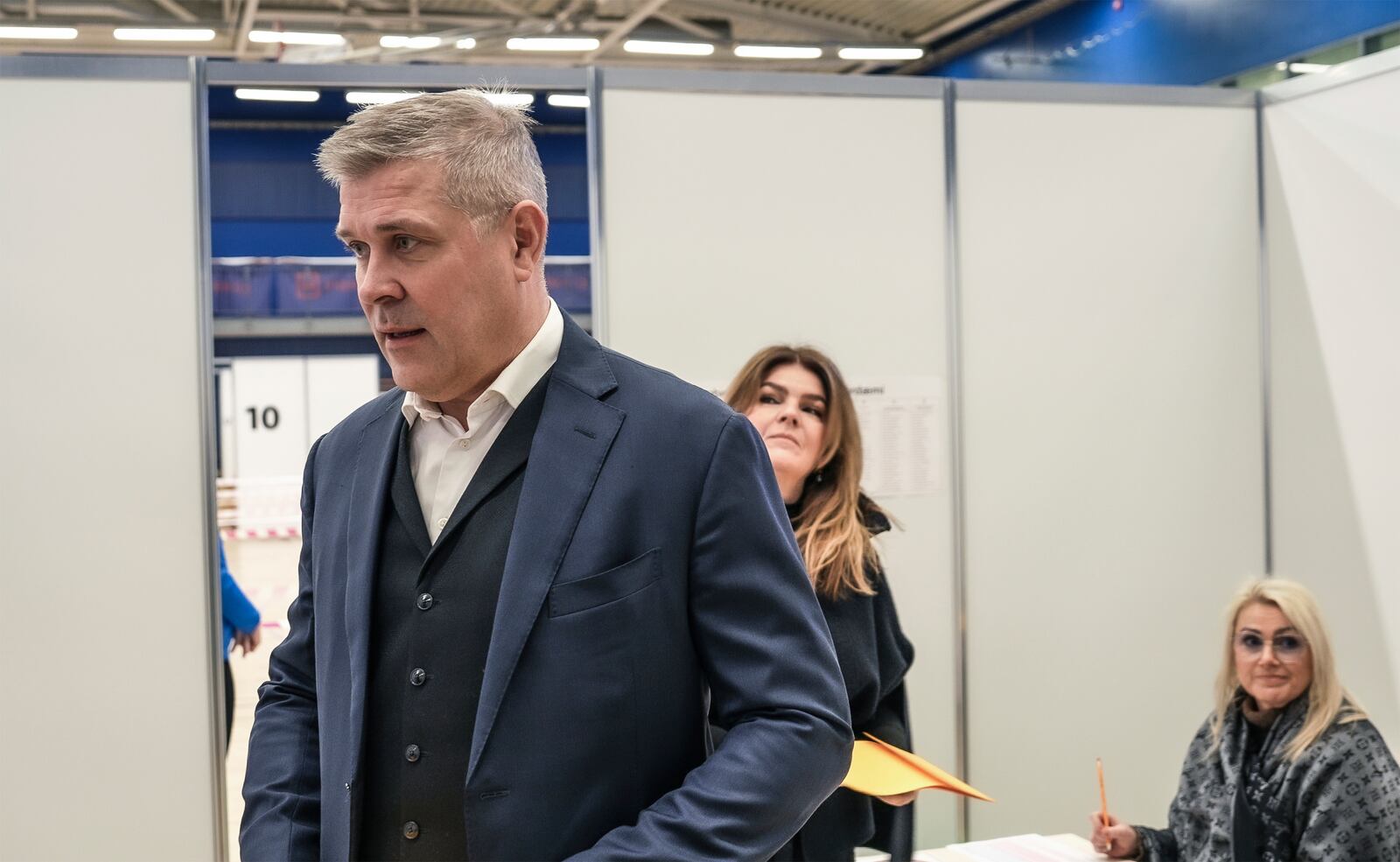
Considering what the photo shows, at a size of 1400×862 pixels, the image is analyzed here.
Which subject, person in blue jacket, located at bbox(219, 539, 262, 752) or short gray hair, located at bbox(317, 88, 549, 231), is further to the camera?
person in blue jacket, located at bbox(219, 539, 262, 752)

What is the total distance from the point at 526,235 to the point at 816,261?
2.75 metres

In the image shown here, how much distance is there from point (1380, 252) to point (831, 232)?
5.81 ft

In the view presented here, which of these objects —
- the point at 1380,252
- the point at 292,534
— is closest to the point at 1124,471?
the point at 1380,252

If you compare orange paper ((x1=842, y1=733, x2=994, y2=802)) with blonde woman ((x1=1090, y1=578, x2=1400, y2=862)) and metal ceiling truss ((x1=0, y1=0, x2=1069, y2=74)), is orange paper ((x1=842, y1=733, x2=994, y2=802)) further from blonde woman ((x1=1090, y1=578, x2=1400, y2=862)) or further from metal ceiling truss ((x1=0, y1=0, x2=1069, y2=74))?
metal ceiling truss ((x1=0, y1=0, x2=1069, y2=74))

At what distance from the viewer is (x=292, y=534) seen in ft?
36.1

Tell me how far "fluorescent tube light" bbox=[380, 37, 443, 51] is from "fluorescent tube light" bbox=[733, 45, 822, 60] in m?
2.45

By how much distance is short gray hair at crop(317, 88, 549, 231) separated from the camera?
1.34 meters

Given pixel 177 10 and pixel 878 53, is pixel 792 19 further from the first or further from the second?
pixel 177 10

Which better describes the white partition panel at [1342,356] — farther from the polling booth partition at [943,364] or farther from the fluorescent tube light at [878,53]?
the fluorescent tube light at [878,53]

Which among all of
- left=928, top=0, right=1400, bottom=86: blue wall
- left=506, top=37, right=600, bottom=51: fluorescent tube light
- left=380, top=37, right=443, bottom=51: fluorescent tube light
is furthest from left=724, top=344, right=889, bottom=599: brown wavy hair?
left=506, top=37, right=600, bottom=51: fluorescent tube light

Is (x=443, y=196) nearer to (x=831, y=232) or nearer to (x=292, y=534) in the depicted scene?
(x=831, y=232)

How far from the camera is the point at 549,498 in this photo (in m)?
1.33

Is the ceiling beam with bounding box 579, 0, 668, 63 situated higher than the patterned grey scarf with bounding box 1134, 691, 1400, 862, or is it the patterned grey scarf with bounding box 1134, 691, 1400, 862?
the ceiling beam with bounding box 579, 0, 668, 63

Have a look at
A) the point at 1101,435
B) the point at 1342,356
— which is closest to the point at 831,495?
the point at 1101,435
